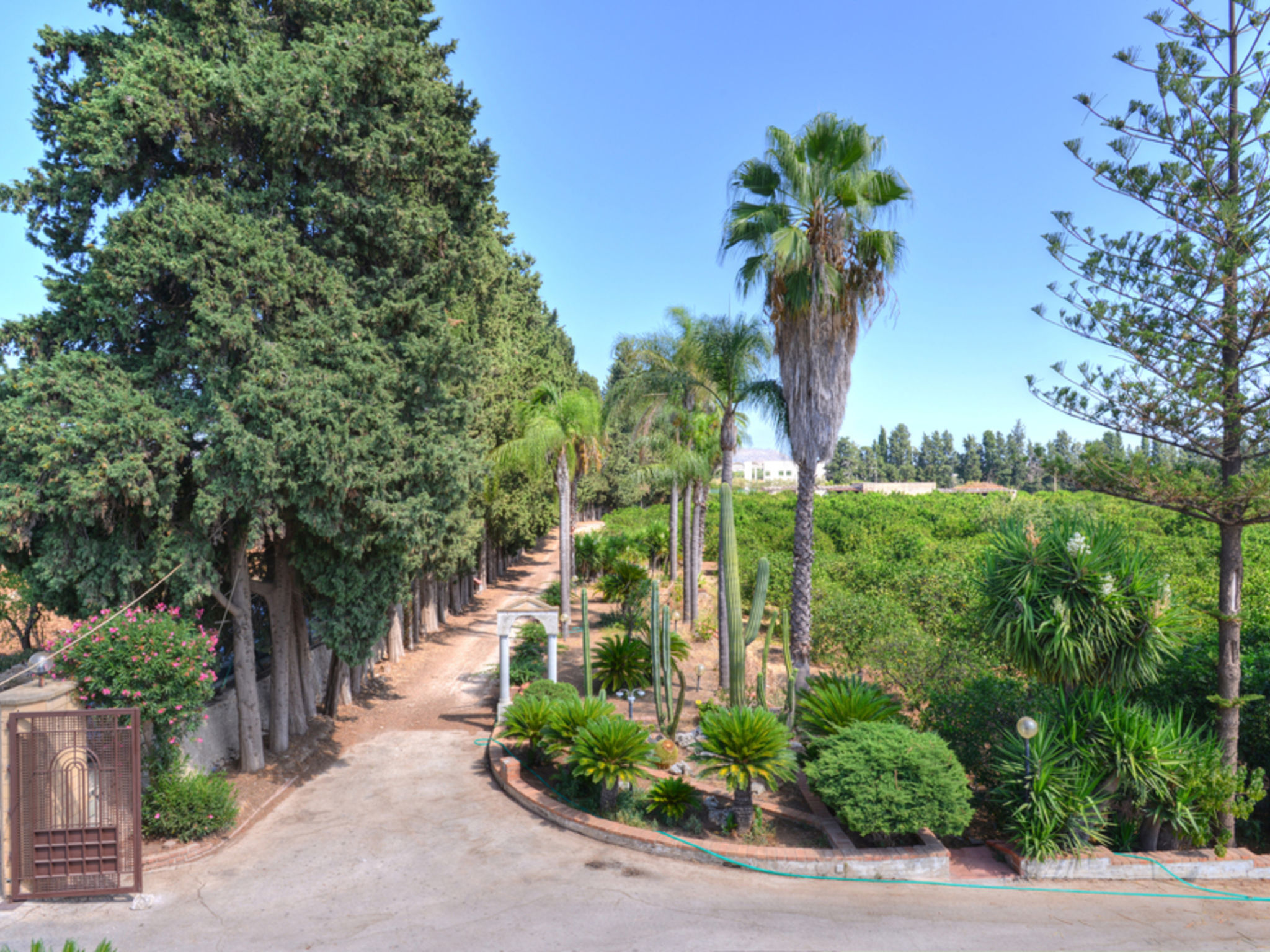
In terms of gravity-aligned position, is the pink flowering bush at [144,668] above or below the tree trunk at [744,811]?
above

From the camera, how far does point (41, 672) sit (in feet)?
26.2

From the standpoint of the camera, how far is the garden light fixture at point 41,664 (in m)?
7.84

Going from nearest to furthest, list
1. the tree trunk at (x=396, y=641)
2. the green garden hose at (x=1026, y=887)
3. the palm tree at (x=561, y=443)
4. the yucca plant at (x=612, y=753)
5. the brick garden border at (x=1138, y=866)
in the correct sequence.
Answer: the green garden hose at (x=1026, y=887) → the brick garden border at (x=1138, y=866) → the yucca plant at (x=612, y=753) → the tree trunk at (x=396, y=641) → the palm tree at (x=561, y=443)

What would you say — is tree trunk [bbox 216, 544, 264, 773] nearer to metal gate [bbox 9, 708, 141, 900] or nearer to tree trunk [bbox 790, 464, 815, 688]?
metal gate [bbox 9, 708, 141, 900]

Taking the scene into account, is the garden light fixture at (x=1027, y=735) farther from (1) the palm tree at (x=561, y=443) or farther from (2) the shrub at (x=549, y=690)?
(1) the palm tree at (x=561, y=443)

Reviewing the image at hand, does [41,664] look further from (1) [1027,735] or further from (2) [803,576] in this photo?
(1) [1027,735]

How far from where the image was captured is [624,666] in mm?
15023

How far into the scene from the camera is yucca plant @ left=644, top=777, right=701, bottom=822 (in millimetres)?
9023

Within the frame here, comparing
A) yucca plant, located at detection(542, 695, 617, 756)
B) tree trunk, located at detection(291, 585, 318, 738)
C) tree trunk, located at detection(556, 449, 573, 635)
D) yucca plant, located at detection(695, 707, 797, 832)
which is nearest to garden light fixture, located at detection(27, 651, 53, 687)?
tree trunk, located at detection(291, 585, 318, 738)

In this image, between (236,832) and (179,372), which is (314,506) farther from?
(236,832)

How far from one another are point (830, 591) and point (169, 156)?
51.9 ft

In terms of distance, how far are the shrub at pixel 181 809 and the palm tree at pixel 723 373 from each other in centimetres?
854

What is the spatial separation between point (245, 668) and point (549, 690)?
16.0ft

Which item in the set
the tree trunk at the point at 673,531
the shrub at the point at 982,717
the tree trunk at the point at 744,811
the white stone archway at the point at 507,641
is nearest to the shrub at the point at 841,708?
the shrub at the point at 982,717
